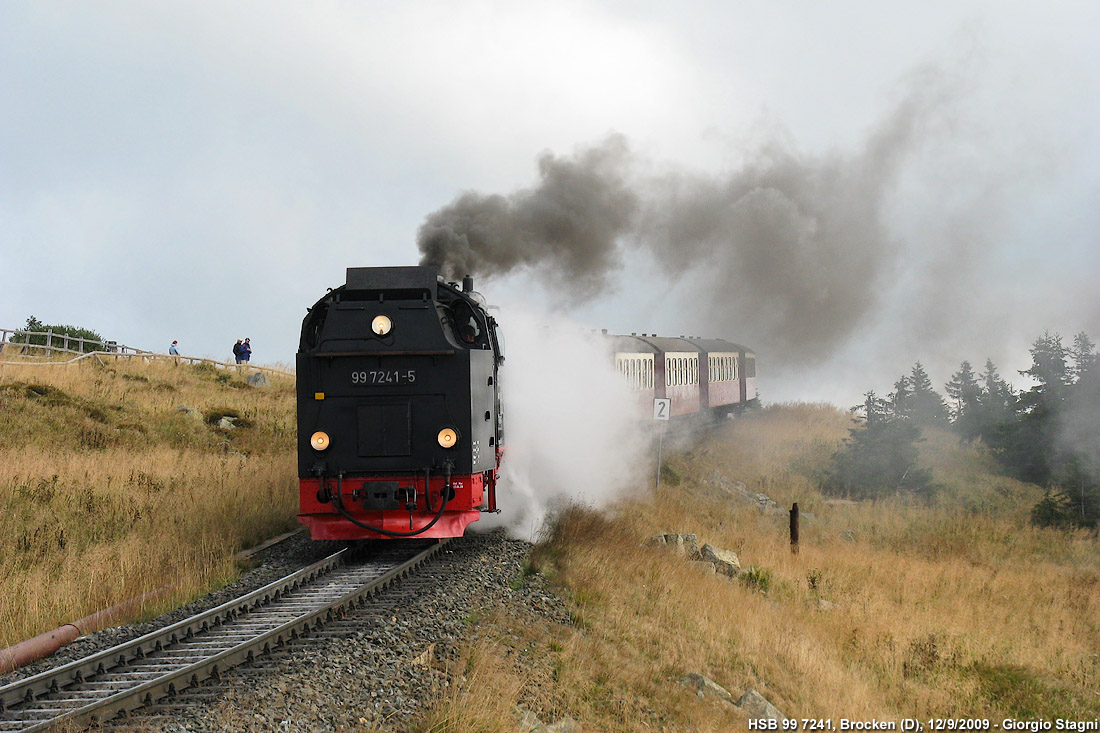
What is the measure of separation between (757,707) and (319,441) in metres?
5.25

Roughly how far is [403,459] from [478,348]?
1.62 m

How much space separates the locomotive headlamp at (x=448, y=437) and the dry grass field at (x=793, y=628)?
1.89m

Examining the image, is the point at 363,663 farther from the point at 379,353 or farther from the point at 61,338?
the point at 61,338

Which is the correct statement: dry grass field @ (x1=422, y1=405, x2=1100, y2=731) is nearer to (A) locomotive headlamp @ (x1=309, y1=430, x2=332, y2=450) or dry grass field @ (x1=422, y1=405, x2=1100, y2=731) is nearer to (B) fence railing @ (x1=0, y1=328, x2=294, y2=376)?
(A) locomotive headlamp @ (x1=309, y1=430, x2=332, y2=450)

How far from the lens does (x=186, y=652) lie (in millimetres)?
6906

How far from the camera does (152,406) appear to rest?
79.7 ft

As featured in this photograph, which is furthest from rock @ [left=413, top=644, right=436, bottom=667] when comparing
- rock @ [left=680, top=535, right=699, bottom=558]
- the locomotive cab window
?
rock @ [left=680, top=535, right=699, bottom=558]

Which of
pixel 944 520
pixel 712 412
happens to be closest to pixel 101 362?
pixel 712 412

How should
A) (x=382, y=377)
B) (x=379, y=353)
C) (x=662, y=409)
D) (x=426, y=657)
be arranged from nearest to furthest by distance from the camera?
(x=426, y=657) → (x=379, y=353) → (x=382, y=377) → (x=662, y=409)

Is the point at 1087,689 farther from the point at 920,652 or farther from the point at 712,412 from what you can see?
the point at 712,412

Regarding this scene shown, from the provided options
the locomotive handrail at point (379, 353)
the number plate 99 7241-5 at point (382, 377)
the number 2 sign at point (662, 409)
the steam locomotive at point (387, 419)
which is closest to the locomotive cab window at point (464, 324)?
the steam locomotive at point (387, 419)

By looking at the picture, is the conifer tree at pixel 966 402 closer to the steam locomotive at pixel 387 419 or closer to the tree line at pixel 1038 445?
the tree line at pixel 1038 445

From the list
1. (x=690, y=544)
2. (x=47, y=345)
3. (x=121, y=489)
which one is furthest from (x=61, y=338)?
(x=690, y=544)

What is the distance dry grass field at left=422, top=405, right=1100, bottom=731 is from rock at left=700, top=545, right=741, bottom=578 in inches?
12.7
